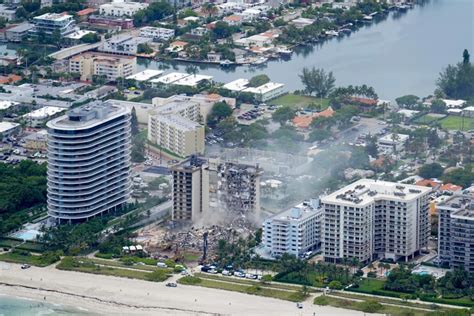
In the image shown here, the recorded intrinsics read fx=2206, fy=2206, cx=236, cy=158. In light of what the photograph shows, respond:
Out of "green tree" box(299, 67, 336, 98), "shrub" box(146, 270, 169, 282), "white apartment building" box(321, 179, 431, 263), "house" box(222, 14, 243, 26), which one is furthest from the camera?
"house" box(222, 14, 243, 26)

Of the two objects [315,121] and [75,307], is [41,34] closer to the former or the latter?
[315,121]

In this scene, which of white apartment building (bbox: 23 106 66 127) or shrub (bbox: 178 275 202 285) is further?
white apartment building (bbox: 23 106 66 127)

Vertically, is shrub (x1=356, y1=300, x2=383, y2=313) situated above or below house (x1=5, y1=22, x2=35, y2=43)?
above

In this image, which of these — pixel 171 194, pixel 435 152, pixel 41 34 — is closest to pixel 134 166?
pixel 171 194

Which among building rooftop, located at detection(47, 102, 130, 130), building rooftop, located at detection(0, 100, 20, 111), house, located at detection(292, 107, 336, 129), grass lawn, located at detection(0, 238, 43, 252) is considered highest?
building rooftop, located at detection(47, 102, 130, 130)

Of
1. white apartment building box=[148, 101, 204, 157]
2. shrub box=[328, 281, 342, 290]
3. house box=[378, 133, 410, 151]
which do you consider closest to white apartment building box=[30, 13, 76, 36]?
white apartment building box=[148, 101, 204, 157]

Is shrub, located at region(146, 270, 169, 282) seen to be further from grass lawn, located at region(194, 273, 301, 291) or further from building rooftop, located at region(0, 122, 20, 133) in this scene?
building rooftop, located at region(0, 122, 20, 133)

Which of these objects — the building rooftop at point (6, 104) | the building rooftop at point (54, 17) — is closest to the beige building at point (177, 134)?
the building rooftop at point (6, 104)
